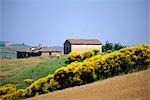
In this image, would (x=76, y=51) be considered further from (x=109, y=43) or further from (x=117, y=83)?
(x=117, y=83)

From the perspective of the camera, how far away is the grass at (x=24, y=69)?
935 centimetres

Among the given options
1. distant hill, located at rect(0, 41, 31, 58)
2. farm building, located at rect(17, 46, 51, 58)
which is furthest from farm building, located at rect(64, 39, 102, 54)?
farm building, located at rect(17, 46, 51, 58)

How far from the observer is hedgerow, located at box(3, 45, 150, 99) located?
9.72 metres

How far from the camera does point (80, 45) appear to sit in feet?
36.1

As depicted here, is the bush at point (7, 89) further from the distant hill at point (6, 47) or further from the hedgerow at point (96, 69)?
the distant hill at point (6, 47)

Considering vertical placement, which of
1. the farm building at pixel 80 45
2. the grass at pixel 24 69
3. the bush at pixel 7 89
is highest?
the farm building at pixel 80 45

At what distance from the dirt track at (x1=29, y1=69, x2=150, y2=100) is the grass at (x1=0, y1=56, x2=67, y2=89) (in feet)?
3.13

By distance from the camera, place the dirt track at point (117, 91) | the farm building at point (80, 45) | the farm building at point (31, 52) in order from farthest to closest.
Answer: the farm building at point (31, 52) < the farm building at point (80, 45) < the dirt track at point (117, 91)

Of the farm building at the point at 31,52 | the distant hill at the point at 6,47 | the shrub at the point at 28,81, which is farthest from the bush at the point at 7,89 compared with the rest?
the farm building at the point at 31,52

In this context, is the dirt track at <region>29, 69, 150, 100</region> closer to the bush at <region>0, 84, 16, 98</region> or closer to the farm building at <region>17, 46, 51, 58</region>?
the bush at <region>0, 84, 16, 98</region>

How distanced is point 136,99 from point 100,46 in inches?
169

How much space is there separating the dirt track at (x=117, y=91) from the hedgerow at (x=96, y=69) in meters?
0.88

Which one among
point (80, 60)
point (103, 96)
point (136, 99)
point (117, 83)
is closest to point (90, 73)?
point (80, 60)

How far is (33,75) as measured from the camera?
10.1 metres
